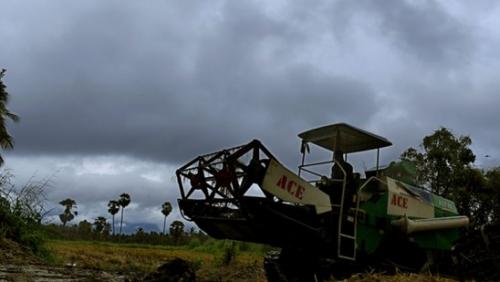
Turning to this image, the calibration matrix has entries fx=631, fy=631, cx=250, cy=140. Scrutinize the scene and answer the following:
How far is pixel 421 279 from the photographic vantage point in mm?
9164

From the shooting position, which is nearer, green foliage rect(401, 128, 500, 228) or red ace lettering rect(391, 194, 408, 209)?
red ace lettering rect(391, 194, 408, 209)

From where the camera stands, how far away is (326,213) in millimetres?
10992

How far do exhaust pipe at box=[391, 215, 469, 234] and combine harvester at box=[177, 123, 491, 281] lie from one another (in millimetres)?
20

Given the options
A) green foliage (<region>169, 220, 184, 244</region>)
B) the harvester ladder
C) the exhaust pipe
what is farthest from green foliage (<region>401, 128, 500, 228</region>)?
green foliage (<region>169, 220, 184, 244</region>)

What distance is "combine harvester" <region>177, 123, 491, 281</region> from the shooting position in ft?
32.6

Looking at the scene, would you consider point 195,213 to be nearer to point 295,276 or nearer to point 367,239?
point 295,276

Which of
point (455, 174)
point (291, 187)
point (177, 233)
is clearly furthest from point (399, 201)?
point (177, 233)

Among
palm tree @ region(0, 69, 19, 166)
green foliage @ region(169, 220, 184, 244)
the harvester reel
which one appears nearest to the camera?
the harvester reel

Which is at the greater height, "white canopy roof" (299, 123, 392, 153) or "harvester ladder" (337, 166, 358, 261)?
"white canopy roof" (299, 123, 392, 153)

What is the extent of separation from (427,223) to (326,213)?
2994 mm

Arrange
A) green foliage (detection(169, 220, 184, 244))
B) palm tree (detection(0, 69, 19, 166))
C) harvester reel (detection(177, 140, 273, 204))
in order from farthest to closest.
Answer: green foliage (detection(169, 220, 184, 244))
palm tree (detection(0, 69, 19, 166))
harvester reel (detection(177, 140, 273, 204))

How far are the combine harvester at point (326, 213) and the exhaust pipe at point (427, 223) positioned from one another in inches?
0.8

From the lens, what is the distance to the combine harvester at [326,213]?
9.92 meters

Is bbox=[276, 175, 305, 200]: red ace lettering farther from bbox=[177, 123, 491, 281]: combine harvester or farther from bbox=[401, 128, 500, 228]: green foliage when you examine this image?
bbox=[401, 128, 500, 228]: green foliage
